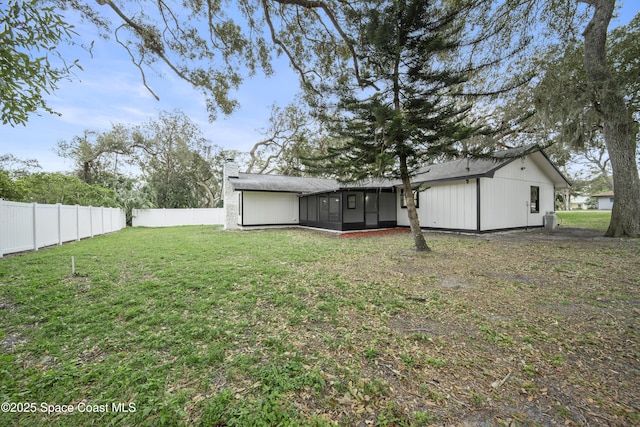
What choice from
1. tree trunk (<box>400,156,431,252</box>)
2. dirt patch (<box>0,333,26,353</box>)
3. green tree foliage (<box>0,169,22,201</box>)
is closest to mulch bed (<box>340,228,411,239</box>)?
tree trunk (<box>400,156,431,252</box>)

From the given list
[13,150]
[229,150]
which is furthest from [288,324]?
[229,150]

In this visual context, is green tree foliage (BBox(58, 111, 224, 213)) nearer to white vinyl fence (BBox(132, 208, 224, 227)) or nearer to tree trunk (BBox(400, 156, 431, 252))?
white vinyl fence (BBox(132, 208, 224, 227))

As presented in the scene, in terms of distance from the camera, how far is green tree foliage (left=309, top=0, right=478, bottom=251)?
5.70 metres

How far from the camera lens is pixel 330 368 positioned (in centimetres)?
226

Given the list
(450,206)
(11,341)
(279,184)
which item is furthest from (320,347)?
(279,184)

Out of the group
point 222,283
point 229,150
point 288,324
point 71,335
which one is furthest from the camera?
point 229,150

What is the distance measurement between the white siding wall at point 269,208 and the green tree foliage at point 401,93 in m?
8.66

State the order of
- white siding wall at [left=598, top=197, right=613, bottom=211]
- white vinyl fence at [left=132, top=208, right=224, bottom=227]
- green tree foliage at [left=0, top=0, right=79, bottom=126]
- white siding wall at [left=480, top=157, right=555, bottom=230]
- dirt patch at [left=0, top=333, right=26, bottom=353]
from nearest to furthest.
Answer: green tree foliage at [left=0, top=0, right=79, bottom=126] → dirt patch at [left=0, top=333, right=26, bottom=353] → white siding wall at [left=480, top=157, right=555, bottom=230] → white vinyl fence at [left=132, top=208, right=224, bottom=227] → white siding wall at [left=598, top=197, right=613, bottom=211]

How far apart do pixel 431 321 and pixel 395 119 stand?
159 inches

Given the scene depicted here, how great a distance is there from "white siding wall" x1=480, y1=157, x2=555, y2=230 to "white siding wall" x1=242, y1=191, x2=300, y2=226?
9.97 m

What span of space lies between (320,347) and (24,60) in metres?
3.79

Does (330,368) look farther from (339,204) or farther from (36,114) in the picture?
(339,204)

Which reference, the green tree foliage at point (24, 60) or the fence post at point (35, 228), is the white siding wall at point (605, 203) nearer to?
the green tree foliage at point (24, 60)

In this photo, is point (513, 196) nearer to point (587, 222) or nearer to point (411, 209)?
point (411, 209)
